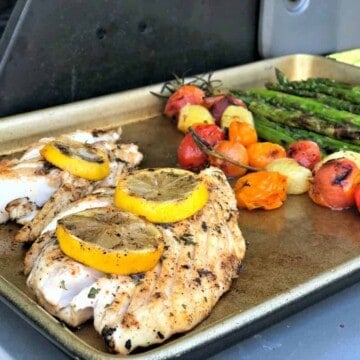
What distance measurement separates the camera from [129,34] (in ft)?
12.8

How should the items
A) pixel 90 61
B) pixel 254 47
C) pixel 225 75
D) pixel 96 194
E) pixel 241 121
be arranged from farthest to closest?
pixel 254 47 → pixel 225 75 → pixel 90 61 → pixel 241 121 → pixel 96 194

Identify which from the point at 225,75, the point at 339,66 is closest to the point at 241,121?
the point at 225,75

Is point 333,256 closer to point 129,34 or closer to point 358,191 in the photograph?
point 358,191

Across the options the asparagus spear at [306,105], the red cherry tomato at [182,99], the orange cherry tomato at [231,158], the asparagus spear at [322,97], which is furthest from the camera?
the red cherry tomato at [182,99]

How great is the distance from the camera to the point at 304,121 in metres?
3.53

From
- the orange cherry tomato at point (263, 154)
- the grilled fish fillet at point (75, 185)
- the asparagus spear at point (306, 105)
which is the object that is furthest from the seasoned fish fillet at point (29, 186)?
the asparagus spear at point (306, 105)

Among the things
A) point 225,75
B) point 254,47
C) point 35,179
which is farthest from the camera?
point 254,47

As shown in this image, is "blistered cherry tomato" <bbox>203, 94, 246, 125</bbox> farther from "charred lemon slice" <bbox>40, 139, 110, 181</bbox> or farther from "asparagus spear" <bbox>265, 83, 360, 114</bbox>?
"charred lemon slice" <bbox>40, 139, 110, 181</bbox>

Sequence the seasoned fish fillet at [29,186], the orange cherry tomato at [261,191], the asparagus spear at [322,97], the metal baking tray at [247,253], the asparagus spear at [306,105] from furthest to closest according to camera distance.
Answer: the asparagus spear at [322,97]
the asparagus spear at [306,105]
the orange cherry tomato at [261,191]
the seasoned fish fillet at [29,186]
the metal baking tray at [247,253]

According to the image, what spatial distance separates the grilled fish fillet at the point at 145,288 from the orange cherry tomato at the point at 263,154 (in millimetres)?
872

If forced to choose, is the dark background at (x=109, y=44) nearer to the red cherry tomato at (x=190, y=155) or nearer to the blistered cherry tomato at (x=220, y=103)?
the blistered cherry tomato at (x=220, y=103)

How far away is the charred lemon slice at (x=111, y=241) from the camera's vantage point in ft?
6.91

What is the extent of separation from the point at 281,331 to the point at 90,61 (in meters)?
2.00

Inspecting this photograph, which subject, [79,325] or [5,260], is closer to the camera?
[79,325]
